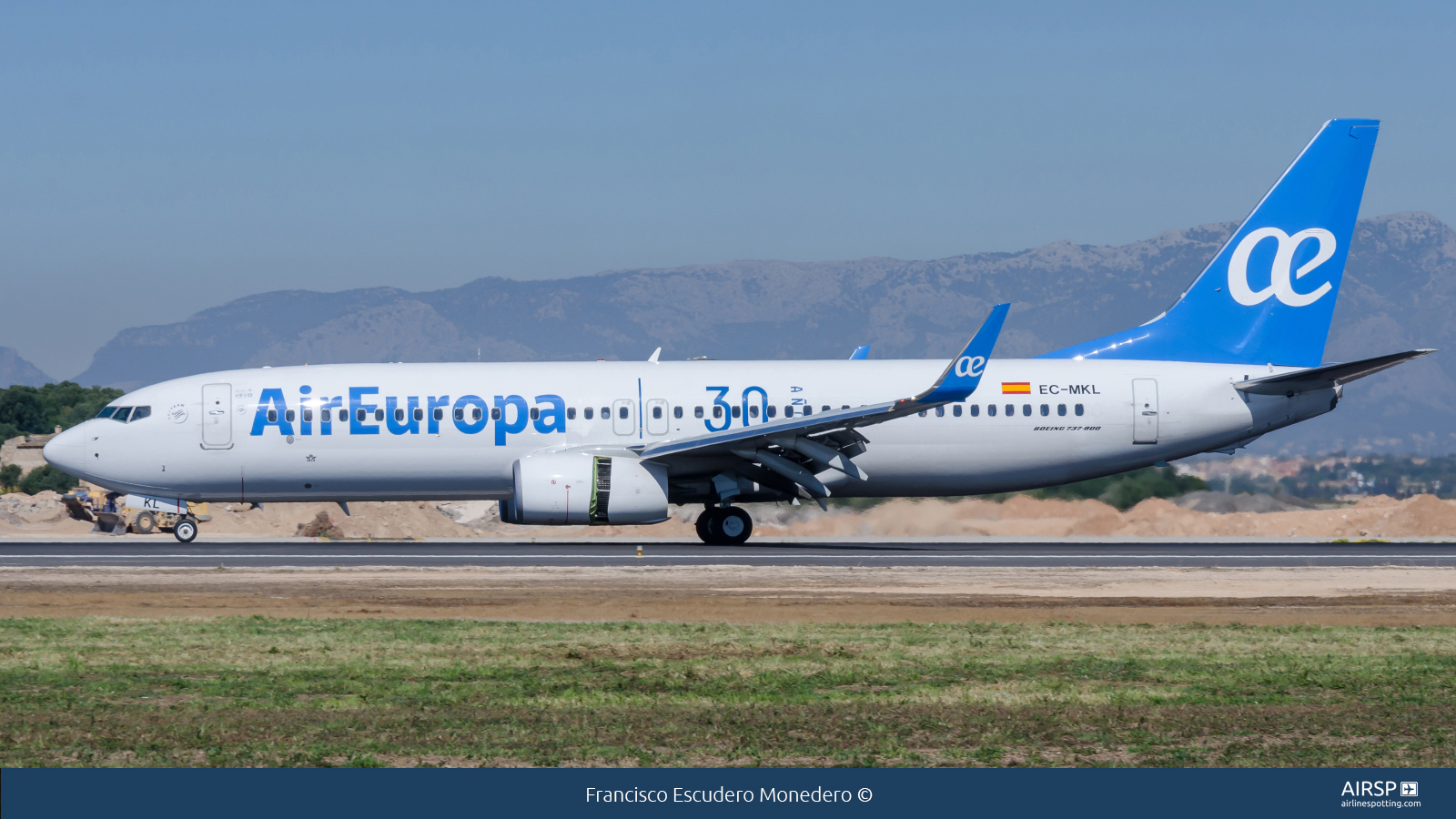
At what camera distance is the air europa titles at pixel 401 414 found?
97.9ft

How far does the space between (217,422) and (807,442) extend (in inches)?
465

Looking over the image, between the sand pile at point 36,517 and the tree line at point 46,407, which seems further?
the tree line at point 46,407

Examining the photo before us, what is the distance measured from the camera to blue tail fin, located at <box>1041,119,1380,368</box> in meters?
32.6

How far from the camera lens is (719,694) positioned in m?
11.5

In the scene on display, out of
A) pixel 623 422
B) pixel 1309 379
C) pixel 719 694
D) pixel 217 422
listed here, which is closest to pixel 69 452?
pixel 217 422

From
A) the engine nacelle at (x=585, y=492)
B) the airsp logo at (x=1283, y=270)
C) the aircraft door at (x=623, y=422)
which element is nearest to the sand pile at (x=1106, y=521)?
the airsp logo at (x=1283, y=270)

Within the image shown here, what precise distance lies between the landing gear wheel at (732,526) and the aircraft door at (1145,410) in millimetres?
8321

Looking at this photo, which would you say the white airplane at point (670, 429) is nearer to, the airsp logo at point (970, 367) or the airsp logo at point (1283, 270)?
the airsp logo at point (1283, 270)

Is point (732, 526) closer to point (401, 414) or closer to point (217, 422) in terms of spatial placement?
point (401, 414)

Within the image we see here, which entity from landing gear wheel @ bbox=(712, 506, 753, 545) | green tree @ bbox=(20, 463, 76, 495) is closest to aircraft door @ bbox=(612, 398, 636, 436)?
landing gear wheel @ bbox=(712, 506, 753, 545)

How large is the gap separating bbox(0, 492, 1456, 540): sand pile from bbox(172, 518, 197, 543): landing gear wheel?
6519 mm

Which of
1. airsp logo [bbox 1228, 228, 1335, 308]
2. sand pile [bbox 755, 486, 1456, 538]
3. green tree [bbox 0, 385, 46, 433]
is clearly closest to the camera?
airsp logo [bbox 1228, 228, 1335, 308]

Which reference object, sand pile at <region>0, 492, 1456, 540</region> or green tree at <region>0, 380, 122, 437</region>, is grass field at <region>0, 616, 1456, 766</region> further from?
green tree at <region>0, 380, 122, 437</region>

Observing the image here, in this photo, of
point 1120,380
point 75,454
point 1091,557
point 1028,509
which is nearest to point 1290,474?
point 1028,509
